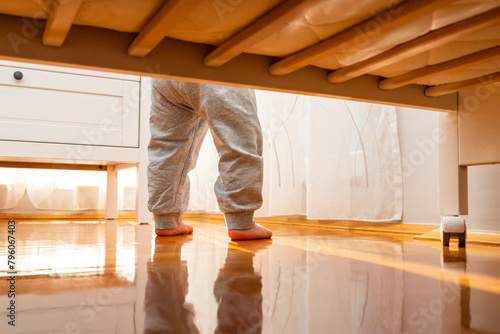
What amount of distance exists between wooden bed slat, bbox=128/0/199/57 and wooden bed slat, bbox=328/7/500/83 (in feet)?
1.10

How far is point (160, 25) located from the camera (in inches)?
23.7

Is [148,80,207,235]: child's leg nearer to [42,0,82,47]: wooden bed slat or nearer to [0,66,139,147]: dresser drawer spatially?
[42,0,82,47]: wooden bed slat

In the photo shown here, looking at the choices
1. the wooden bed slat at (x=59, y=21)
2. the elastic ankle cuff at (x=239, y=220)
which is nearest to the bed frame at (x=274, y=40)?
the wooden bed slat at (x=59, y=21)

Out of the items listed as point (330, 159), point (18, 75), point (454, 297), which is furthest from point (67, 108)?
point (454, 297)

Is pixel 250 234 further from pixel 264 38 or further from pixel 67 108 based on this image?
pixel 67 108

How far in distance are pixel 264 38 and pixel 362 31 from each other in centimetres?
14

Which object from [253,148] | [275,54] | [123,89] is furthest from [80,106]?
[275,54]

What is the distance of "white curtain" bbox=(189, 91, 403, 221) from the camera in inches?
59.4

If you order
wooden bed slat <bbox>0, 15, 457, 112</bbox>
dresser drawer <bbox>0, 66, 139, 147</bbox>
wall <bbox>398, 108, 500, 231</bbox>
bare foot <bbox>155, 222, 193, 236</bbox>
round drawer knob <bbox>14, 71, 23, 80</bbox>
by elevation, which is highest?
round drawer knob <bbox>14, 71, 23, 80</bbox>

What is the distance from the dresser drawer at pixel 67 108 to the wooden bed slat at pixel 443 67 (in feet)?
4.64

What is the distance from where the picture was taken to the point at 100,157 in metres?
1.99

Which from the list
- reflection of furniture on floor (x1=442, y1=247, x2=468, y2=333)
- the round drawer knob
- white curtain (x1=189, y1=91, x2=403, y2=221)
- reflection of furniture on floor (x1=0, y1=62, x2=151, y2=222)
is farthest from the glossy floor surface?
the round drawer knob

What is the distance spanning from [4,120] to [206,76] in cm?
142

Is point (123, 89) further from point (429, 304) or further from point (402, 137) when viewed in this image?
point (429, 304)
